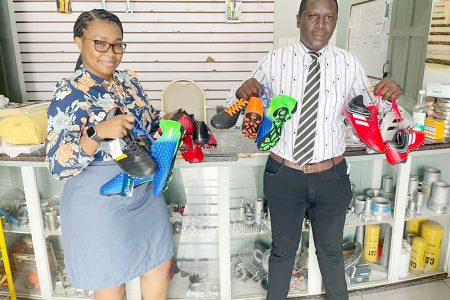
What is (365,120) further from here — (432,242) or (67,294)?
(67,294)

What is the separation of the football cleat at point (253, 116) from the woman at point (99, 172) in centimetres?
44

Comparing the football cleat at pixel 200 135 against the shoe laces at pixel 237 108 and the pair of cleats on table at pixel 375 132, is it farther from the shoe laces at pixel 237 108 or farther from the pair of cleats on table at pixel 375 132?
the pair of cleats on table at pixel 375 132

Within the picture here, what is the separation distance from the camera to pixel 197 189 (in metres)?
2.24

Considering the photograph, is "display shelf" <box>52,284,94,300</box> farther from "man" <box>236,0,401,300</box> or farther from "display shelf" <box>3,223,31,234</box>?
"man" <box>236,0,401,300</box>

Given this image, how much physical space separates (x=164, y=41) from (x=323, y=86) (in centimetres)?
289

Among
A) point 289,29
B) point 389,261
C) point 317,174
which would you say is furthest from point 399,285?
point 289,29

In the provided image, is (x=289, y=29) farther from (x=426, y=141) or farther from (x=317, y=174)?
(x=317, y=174)

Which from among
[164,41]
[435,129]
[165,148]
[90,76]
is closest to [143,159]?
[165,148]

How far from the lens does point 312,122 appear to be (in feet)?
5.42

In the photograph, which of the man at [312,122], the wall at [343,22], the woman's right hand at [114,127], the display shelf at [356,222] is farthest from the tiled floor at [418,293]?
the wall at [343,22]

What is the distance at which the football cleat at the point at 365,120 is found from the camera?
5.23 feet

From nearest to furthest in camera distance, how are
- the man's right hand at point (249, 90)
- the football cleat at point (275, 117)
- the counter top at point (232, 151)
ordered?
1. the football cleat at point (275, 117)
2. the man's right hand at point (249, 90)
3. the counter top at point (232, 151)

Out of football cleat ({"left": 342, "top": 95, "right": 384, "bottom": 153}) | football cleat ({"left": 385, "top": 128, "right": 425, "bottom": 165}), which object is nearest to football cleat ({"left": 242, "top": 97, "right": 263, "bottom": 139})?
football cleat ({"left": 342, "top": 95, "right": 384, "bottom": 153})

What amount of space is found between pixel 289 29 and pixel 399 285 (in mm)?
2960
